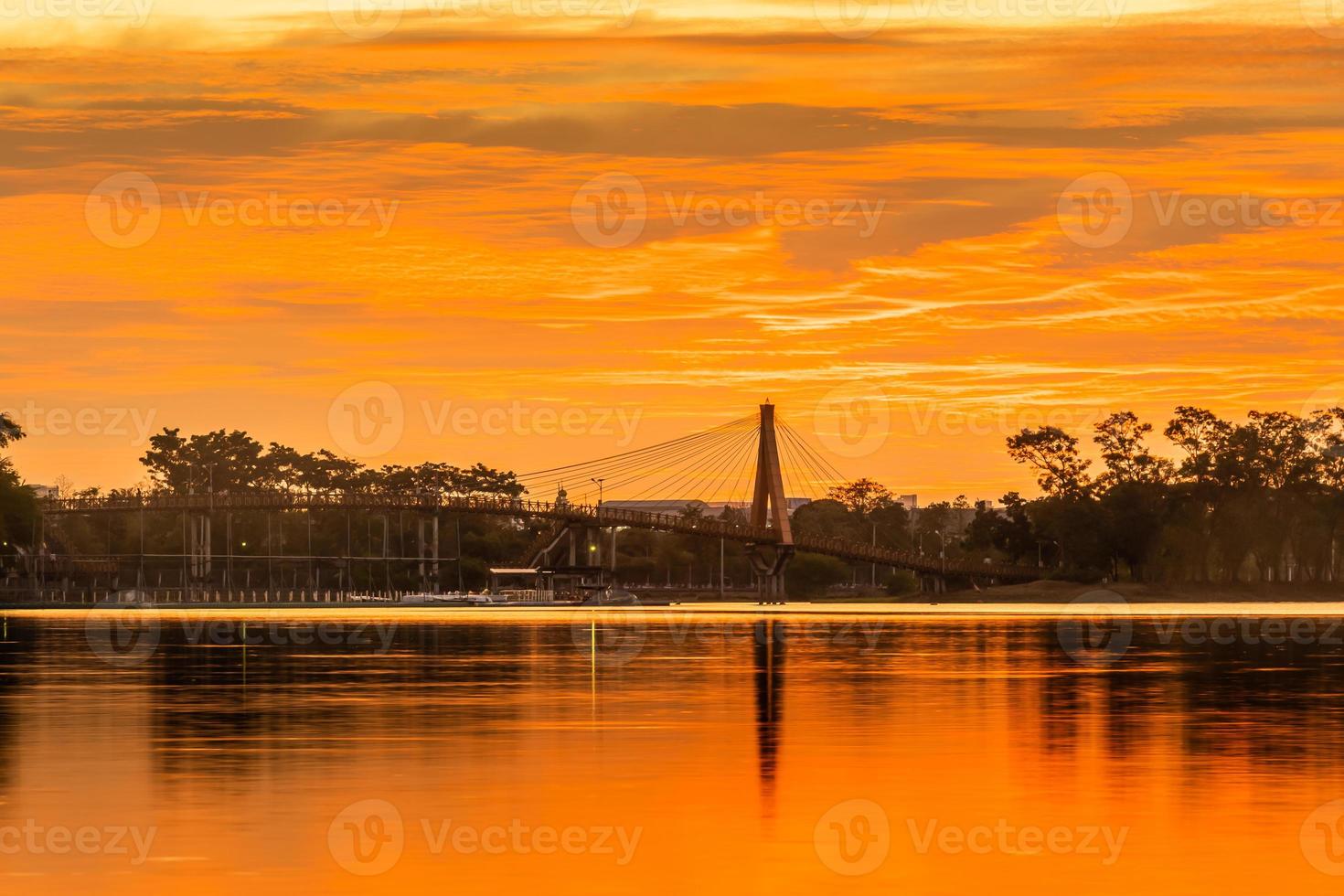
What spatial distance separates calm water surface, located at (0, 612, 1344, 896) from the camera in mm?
21312

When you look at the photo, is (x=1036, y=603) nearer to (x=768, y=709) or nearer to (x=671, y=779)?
(x=768, y=709)

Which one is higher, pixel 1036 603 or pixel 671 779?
pixel 671 779

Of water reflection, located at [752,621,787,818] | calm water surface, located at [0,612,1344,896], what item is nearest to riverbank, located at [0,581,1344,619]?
water reflection, located at [752,621,787,818]

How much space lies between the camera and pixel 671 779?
95.8 feet

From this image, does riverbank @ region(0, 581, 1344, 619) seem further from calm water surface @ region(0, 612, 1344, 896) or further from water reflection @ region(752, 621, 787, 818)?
calm water surface @ region(0, 612, 1344, 896)

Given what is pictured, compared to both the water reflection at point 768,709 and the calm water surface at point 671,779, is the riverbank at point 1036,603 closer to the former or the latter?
the water reflection at point 768,709

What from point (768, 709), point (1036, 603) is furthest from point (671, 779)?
point (1036, 603)

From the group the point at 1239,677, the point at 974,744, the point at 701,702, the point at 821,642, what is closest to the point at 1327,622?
the point at 821,642

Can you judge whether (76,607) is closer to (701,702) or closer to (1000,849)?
(701,702)

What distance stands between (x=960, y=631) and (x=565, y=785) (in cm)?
6958

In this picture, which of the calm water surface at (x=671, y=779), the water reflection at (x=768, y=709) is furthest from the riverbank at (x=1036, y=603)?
the calm water surface at (x=671, y=779)

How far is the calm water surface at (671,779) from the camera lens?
2131 centimetres

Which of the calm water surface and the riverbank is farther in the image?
the riverbank

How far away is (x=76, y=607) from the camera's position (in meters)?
177
